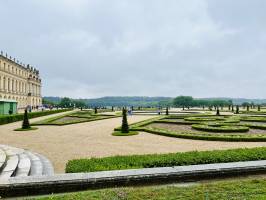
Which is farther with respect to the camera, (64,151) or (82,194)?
(64,151)

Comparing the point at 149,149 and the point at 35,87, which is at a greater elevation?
the point at 35,87

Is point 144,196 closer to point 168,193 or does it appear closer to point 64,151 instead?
point 168,193

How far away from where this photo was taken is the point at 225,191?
652 cm

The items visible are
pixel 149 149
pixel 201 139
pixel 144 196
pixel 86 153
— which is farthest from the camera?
pixel 201 139

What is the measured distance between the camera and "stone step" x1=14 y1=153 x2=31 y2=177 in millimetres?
9134

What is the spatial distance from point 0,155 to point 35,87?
9575cm

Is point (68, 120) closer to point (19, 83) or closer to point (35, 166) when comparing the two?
point (35, 166)

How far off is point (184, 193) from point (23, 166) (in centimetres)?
622

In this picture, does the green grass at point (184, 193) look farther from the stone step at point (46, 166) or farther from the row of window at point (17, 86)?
the row of window at point (17, 86)

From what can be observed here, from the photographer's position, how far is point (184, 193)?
6.43m

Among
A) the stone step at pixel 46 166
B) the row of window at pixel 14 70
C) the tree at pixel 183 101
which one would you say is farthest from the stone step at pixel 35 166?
the tree at pixel 183 101

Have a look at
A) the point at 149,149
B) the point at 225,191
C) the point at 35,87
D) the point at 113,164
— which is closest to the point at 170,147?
the point at 149,149

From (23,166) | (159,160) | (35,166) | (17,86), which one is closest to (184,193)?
(159,160)

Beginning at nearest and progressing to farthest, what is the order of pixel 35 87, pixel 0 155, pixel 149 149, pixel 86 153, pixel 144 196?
pixel 144 196 → pixel 0 155 → pixel 86 153 → pixel 149 149 → pixel 35 87
